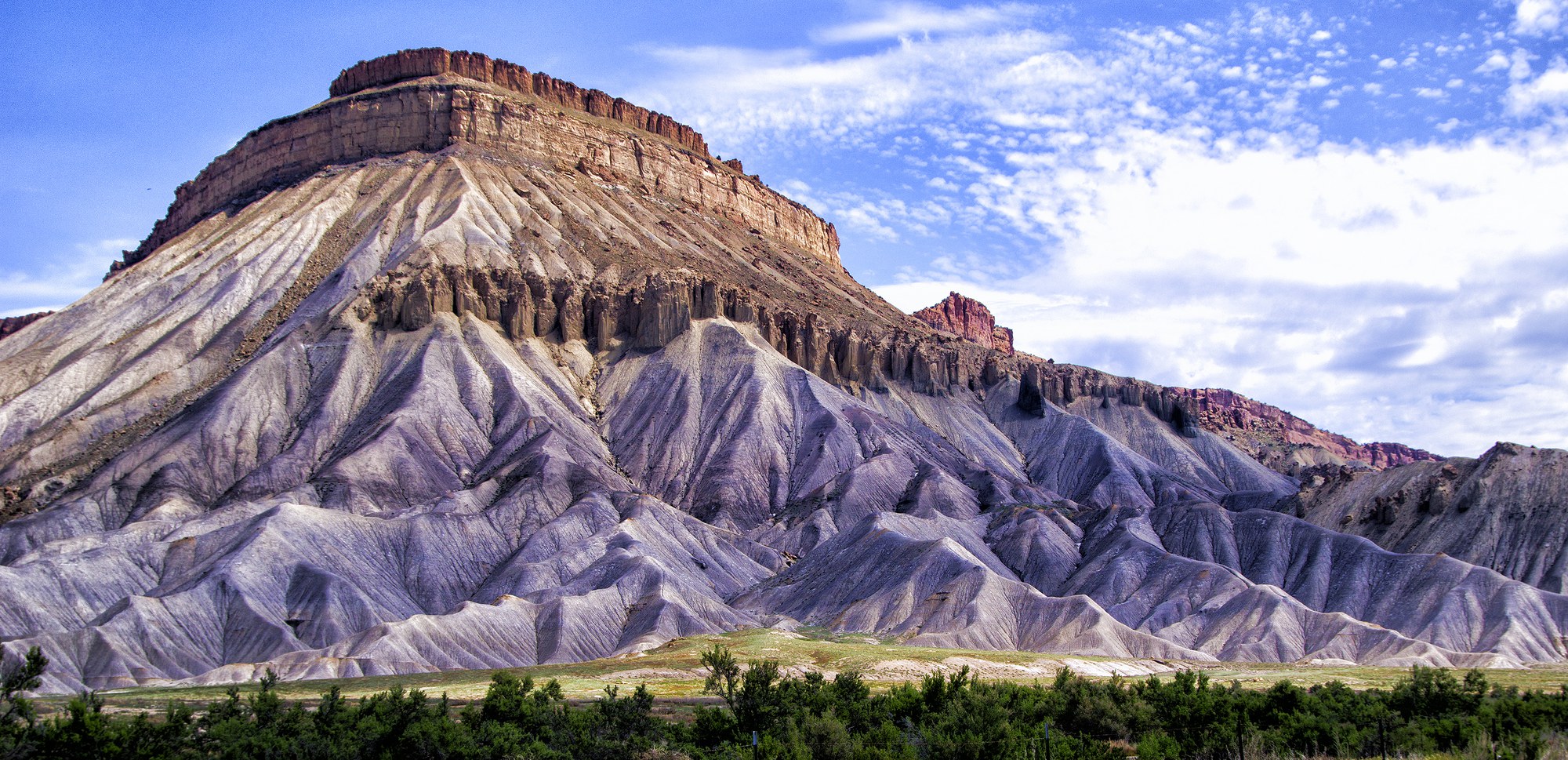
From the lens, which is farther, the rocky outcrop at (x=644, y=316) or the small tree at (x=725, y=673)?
the rocky outcrop at (x=644, y=316)

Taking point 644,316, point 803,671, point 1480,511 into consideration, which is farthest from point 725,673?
point 644,316

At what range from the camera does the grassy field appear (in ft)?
218

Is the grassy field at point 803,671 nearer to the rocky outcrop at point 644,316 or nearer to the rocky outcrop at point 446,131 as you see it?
the rocky outcrop at point 644,316

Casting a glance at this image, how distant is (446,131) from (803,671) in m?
124

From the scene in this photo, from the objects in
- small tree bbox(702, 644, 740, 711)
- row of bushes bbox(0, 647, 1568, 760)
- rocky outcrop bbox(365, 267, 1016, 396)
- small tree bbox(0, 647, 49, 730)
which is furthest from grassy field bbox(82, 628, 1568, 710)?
rocky outcrop bbox(365, 267, 1016, 396)

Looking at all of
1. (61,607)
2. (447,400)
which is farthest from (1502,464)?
(61,607)

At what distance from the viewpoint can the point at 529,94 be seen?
Answer: 188500 mm

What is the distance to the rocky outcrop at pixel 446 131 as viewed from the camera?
577ft

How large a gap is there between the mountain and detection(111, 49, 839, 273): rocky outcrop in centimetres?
68

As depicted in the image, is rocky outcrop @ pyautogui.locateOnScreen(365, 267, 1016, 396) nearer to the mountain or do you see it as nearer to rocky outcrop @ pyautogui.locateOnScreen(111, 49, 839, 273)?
the mountain

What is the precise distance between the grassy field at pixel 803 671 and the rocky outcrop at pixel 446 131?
107 m

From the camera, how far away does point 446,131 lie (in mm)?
174375

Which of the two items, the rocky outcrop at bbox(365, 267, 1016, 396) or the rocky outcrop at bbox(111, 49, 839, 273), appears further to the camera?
the rocky outcrop at bbox(111, 49, 839, 273)

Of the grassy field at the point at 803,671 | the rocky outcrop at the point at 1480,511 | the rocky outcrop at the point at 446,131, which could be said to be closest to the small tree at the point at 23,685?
the grassy field at the point at 803,671
